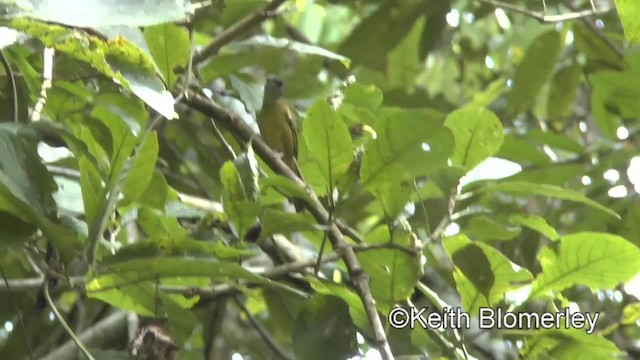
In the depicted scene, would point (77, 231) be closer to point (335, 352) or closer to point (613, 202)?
point (335, 352)

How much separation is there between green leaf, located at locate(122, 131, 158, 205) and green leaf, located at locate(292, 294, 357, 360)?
0.63ft

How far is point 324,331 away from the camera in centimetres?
81

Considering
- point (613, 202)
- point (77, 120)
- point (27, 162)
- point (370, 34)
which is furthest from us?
point (370, 34)

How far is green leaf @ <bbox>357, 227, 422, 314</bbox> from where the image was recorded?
80 cm

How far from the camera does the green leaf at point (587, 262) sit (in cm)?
78

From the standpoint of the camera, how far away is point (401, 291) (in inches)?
31.8

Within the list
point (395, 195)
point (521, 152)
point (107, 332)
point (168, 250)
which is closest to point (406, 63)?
point (521, 152)

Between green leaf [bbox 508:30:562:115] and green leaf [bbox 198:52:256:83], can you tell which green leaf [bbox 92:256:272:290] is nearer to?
green leaf [bbox 198:52:256:83]

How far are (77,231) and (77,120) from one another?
17 cm

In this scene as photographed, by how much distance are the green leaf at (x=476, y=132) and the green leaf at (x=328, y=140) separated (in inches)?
4.3

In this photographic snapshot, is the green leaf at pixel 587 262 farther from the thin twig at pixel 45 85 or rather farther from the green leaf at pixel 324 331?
the thin twig at pixel 45 85

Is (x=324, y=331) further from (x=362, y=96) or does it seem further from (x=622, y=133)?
(x=622, y=133)

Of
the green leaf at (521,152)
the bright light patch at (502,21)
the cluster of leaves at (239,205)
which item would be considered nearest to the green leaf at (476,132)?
the cluster of leaves at (239,205)

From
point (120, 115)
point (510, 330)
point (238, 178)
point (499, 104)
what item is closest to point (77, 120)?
point (120, 115)
